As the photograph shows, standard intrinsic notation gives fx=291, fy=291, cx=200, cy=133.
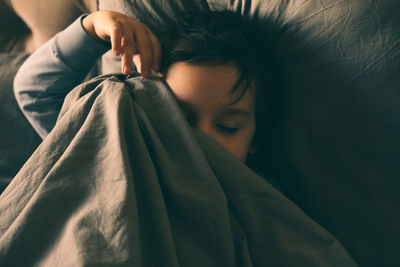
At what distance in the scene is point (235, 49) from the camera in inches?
21.5

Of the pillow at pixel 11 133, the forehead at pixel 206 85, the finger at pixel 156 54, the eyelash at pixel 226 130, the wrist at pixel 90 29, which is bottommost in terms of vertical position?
the pillow at pixel 11 133

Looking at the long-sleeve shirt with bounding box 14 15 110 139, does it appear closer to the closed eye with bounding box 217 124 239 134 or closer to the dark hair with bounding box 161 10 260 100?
the dark hair with bounding box 161 10 260 100

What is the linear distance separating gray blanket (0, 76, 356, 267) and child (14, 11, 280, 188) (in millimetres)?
89

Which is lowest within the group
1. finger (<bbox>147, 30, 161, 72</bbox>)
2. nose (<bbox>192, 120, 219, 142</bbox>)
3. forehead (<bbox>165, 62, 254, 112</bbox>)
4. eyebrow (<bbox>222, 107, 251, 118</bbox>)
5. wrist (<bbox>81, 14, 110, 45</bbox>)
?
nose (<bbox>192, 120, 219, 142</bbox>)

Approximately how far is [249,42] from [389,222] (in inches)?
15.2

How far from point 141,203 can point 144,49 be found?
30cm

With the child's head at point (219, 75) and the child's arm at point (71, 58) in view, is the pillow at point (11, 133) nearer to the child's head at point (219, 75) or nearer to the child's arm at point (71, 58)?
the child's arm at point (71, 58)

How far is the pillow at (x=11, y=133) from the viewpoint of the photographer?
720mm

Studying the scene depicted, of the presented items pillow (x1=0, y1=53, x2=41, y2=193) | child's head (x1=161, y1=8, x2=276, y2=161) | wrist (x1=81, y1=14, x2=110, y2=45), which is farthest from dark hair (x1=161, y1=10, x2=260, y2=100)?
pillow (x1=0, y1=53, x2=41, y2=193)

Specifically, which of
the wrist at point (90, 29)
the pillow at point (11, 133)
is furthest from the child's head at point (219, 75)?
the pillow at point (11, 133)

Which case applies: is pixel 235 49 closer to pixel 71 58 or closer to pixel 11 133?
pixel 71 58

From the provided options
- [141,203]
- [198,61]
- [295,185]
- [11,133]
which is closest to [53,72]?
[11,133]

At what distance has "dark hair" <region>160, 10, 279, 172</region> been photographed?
534 millimetres

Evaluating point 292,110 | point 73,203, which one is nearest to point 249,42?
point 292,110
